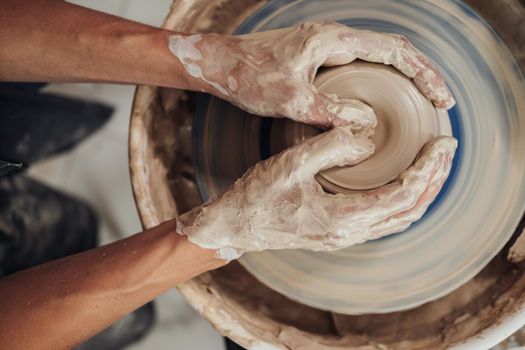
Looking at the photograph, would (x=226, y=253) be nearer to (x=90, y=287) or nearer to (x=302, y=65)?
(x=90, y=287)

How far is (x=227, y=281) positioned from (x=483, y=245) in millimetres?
679

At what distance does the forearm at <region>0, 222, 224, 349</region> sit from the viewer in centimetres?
129

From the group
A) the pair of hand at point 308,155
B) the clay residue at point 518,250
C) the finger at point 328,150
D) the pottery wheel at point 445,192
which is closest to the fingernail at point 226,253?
the pair of hand at point 308,155

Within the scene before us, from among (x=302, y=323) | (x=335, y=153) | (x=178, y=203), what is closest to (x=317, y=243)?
(x=335, y=153)

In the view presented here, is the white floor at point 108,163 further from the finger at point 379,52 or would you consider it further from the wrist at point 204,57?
the finger at point 379,52

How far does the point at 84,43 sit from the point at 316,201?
2.22ft

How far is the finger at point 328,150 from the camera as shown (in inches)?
48.0

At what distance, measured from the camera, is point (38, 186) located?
78.7 inches

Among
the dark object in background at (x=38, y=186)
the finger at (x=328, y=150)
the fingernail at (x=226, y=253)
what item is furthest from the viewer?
the dark object in background at (x=38, y=186)

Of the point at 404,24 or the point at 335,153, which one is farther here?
the point at 404,24

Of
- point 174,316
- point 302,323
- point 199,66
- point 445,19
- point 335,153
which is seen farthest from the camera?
point 174,316

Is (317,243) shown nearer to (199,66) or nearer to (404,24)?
(199,66)

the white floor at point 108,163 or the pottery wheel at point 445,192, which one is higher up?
the white floor at point 108,163

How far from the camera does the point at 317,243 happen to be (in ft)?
4.18
